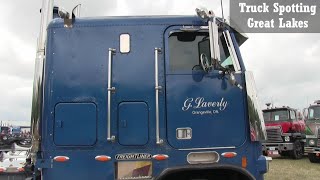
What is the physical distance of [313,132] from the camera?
1947 centimetres

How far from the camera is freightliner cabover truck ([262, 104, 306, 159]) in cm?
2138

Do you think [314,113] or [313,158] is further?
[314,113]

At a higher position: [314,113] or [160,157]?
[314,113]

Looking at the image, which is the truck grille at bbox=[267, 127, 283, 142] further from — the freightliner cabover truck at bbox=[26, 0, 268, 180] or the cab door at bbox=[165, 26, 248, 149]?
the cab door at bbox=[165, 26, 248, 149]

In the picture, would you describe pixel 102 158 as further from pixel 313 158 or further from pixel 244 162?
pixel 313 158

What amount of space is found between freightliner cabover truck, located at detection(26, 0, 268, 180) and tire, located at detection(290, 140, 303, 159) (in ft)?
55.5

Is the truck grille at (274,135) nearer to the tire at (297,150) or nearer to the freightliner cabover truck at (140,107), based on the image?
the tire at (297,150)

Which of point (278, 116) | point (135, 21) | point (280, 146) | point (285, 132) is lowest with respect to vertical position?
point (280, 146)

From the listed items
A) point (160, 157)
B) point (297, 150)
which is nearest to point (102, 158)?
point (160, 157)

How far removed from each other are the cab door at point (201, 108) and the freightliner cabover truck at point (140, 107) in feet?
0.04

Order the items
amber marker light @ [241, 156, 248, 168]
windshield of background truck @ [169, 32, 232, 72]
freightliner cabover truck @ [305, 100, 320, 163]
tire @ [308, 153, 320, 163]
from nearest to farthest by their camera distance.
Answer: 1. amber marker light @ [241, 156, 248, 168]
2. windshield of background truck @ [169, 32, 232, 72]
3. freightliner cabover truck @ [305, 100, 320, 163]
4. tire @ [308, 153, 320, 163]

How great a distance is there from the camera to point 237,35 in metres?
5.93

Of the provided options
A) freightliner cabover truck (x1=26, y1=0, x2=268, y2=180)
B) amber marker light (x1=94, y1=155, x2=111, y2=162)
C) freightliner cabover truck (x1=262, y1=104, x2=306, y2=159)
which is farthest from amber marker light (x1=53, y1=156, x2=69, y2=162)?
freightliner cabover truck (x1=262, y1=104, x2=306, y2=159)

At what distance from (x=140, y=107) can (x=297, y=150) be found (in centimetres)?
1810
